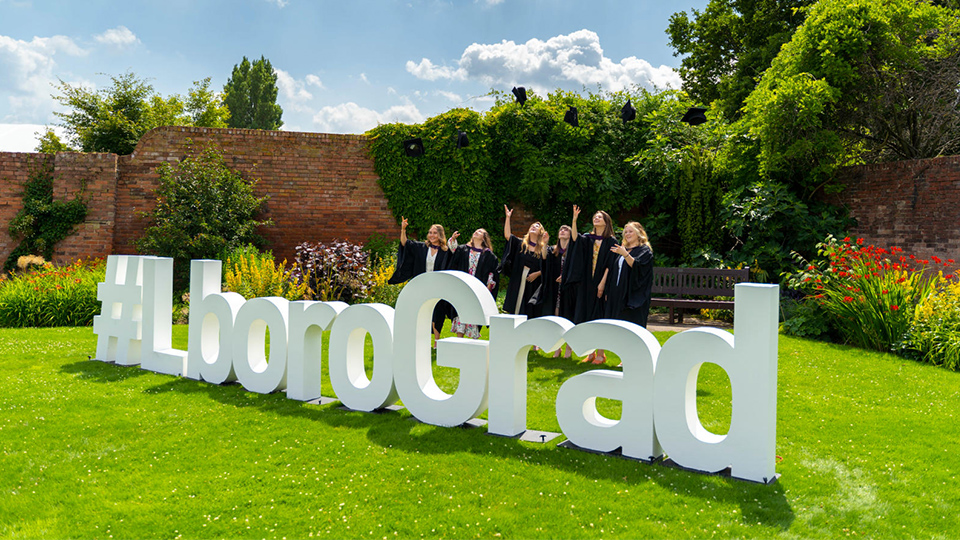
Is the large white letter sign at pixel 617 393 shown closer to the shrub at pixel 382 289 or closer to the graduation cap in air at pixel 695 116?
the shrub at pixel 382 289

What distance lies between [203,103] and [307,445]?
24202mm

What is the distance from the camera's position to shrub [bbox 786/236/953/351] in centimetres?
757

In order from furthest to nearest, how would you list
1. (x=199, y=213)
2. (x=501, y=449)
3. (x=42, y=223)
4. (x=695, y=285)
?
1. (x=42, y=223)
2. (x=199, y=213)
3. (x=695, y=285)
4. (x=501, y=449)

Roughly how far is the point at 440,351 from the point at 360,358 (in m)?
0.91

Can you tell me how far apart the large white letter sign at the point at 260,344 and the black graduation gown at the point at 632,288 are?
3.31 meters

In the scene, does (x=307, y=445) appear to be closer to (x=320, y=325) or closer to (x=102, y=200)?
(x=320, y=325)

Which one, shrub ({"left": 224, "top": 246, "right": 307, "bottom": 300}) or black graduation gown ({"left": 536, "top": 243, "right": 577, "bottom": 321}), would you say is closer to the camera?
black graduation gown ({"left": 536, "top": 243, "right": 577, "bottom": 321})

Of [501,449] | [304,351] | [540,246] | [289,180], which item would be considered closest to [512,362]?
[501,449]

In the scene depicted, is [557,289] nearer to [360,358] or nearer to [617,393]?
[360,358]

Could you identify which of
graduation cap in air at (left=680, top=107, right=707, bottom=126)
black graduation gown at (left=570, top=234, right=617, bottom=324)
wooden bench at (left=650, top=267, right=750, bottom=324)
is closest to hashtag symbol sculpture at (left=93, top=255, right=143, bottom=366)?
black graduation gown at (left=570, top=234, right=617, bottom=324)

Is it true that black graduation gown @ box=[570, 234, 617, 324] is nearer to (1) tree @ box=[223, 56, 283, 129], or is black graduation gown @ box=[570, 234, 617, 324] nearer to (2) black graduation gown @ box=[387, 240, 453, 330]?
(2) black graduation gown @ box=[387, 240, 453, 330]

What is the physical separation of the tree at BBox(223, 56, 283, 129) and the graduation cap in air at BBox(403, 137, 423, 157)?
2362cm

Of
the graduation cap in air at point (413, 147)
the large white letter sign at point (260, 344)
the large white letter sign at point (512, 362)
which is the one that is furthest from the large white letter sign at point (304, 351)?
the graduation cap in air at point (413, 147)

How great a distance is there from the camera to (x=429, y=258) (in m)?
7.61
